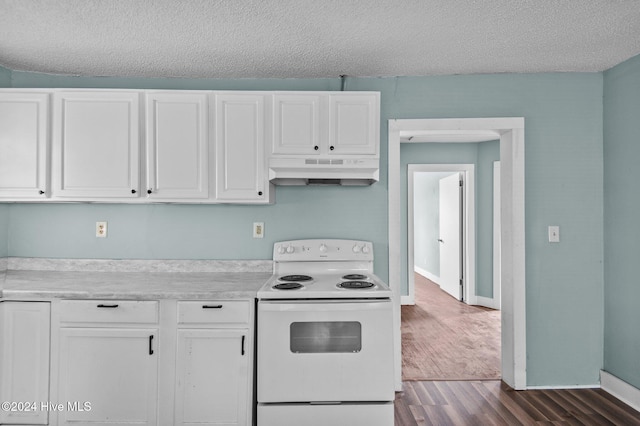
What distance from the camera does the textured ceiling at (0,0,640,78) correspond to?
205 centimetres

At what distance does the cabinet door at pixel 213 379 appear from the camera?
7.30 ft

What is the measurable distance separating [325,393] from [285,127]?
1.66 metres

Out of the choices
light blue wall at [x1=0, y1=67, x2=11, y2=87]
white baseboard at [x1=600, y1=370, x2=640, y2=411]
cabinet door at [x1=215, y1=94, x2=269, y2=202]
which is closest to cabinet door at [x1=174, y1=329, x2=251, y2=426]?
cabinet door at [x1=215, y1=94, x2=269, y2=202]

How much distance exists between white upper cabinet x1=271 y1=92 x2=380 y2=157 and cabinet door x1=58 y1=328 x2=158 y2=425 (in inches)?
56.5

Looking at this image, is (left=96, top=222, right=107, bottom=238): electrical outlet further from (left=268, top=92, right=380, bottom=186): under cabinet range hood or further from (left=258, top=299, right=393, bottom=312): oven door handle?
(left=258, top=299, right=393, bottom=312): oven door handle

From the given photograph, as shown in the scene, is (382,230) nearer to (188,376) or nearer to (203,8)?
(188,376)

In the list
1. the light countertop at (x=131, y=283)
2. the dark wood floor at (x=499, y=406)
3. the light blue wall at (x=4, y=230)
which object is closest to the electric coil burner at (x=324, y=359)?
the light countertop at (x=131, y=283)

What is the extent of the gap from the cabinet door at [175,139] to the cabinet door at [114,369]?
3.14ft

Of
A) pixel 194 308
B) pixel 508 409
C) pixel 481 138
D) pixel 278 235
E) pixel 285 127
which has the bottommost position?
pixel 508 409

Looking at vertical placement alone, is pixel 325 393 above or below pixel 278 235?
below

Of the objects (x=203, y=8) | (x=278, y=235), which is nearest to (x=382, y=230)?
(x=278, y=235)

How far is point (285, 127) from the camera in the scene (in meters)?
2.63

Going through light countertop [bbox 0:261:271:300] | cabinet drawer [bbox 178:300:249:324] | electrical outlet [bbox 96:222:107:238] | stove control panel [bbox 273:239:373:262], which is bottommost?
cabinet drawer [bbox 178:300:249:324]

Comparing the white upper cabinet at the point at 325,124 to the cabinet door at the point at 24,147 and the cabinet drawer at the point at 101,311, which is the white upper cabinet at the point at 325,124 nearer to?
the cabinet drawer at the point at 101,311
